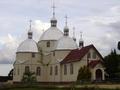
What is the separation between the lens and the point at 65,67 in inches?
3000

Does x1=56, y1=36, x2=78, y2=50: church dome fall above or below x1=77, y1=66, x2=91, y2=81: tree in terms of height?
above

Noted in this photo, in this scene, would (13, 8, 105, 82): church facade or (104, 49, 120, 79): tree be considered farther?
(13, 8, 105, 82): church facade

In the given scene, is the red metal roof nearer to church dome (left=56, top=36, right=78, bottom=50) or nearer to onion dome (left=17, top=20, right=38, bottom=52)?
church dome (left=56, top=36, right=78, bottom=50)

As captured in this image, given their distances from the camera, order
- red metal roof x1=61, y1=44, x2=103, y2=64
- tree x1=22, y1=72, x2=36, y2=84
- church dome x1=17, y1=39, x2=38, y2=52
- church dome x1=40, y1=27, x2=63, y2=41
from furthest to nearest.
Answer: church dome x1=40, y1=27, x2=63, y2=41, church dome x1=17, y1=39, x2=38, y2=52, tree x1=22, y1=72, x2=36, y2=84, red metal roof x1=61, y1=44, x2=103, y2=64

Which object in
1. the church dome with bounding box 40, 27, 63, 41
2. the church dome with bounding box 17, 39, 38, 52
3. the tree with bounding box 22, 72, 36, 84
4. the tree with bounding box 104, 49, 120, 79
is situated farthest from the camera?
the church dome with bounding box 40, 27, 63, 41

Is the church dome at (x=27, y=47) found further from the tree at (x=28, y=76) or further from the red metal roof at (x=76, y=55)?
the red metal roof at (x=76, y=55)

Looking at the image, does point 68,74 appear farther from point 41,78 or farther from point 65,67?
point 41,78

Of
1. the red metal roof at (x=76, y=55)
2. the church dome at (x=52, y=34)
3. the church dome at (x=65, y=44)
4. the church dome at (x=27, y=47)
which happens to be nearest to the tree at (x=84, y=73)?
the red metal roof at (x=76, y=55)

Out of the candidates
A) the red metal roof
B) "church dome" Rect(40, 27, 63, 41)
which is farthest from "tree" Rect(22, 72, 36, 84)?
"church dome" Rect(40, 27, 63, 41)

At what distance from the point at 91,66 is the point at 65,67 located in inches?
341

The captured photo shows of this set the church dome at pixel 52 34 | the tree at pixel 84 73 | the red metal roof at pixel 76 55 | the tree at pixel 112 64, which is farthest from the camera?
the church dome at pixel 52 34

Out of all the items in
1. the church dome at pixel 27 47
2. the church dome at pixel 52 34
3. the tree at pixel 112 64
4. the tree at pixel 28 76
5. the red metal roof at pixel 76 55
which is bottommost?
the tree at pixel 28 76

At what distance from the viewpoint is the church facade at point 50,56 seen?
75431mm

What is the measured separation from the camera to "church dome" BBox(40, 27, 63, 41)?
83.8 m
